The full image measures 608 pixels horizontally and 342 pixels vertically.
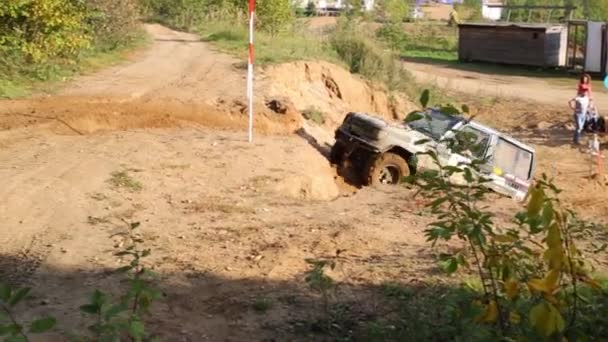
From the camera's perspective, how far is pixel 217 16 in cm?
3684

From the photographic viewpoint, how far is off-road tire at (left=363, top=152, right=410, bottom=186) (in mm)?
13000

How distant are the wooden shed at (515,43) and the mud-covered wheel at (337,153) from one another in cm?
2367

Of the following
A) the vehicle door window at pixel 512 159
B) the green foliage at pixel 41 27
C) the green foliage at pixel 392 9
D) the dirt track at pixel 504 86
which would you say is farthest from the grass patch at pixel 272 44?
the green foliage at pixel 392 9

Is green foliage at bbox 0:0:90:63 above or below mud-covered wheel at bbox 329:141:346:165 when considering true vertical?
above

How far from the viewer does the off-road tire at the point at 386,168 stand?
13.0m

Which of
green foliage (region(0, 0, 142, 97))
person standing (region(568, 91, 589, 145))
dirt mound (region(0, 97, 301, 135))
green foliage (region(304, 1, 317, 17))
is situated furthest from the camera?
green foliage (region(304, 1, 317, 17))

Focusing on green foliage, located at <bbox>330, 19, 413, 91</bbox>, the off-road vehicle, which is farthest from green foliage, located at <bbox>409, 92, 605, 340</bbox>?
green foliage, located at <bbox>330, 19, 413, 91</bbox>

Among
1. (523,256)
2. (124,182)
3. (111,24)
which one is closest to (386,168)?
(124,182)

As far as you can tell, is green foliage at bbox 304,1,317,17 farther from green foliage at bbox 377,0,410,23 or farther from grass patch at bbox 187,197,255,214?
grass patch at bbox 187,197,255,214

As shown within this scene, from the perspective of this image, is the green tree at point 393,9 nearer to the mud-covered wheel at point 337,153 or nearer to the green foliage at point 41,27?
the green foliage at point 41,27

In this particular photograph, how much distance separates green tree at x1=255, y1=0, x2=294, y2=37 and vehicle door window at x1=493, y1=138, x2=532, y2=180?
15782mm

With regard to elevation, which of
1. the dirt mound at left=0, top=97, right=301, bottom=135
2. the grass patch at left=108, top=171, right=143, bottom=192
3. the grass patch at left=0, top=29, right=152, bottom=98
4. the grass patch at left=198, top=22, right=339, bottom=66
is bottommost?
the grass patch at left=108, top=171, right=143, bottom=192

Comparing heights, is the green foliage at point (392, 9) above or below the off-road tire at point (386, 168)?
above

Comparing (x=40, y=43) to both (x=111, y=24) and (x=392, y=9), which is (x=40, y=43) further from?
(x=392, y=9)
